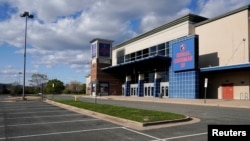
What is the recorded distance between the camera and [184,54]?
42406 mm

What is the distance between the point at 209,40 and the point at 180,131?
31.8 m

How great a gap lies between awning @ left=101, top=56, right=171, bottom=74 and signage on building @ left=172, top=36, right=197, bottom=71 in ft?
8.08

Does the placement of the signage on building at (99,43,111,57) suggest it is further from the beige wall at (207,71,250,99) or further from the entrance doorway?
the entrance doorway

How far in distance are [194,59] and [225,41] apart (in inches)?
181

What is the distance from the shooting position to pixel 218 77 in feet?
132

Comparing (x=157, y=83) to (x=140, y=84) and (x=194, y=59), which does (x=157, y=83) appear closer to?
(x=140, y=84)

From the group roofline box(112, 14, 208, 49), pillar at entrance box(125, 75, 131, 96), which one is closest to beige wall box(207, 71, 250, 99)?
roofline box(112, 14, 208, 49)

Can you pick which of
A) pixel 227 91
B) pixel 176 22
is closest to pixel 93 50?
pixel 176 22

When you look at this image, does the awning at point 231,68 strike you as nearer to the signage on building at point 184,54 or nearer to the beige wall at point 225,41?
the beige wall at point 225,41

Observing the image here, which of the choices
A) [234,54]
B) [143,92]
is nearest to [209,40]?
[234,54]

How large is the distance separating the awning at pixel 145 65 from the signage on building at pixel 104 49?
13.2 ft

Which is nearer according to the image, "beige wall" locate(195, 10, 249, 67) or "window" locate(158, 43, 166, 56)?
"beige wall" locate(195, 10, 249, 67)

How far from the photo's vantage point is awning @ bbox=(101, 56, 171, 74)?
4784cm

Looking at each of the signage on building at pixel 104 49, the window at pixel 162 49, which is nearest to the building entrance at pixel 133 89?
the signage on building at pixel 104 49
